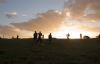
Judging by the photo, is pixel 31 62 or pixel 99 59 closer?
pixel 31 62

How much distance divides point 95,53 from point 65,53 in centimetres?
436

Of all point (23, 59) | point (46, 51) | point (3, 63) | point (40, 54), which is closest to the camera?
point (3, 63)

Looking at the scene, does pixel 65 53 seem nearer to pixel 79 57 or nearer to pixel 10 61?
pixel 79 57

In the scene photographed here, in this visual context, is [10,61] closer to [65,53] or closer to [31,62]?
[31,62]

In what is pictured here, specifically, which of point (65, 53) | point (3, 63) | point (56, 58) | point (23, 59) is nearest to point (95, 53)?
point (65, 53)

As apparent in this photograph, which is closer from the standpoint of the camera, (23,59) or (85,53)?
(23,59)

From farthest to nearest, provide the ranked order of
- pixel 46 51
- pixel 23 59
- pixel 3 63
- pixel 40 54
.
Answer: pixel 46 51 < pixel 40 54 < pixel 23 59 < pixel 3 63

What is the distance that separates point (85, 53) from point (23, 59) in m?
9.80

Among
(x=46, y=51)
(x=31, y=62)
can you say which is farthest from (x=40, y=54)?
(x=31, y=62)

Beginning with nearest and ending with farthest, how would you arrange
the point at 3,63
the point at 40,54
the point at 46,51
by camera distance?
the point at 3,63 < the point at 40,54 < the point at 46,51

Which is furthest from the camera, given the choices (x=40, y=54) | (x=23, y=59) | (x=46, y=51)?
(x=46, y=51)

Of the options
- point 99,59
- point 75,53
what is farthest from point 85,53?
point 99,59

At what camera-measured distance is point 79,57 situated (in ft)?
140

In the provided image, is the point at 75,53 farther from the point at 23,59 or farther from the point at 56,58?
the point at 23,59
